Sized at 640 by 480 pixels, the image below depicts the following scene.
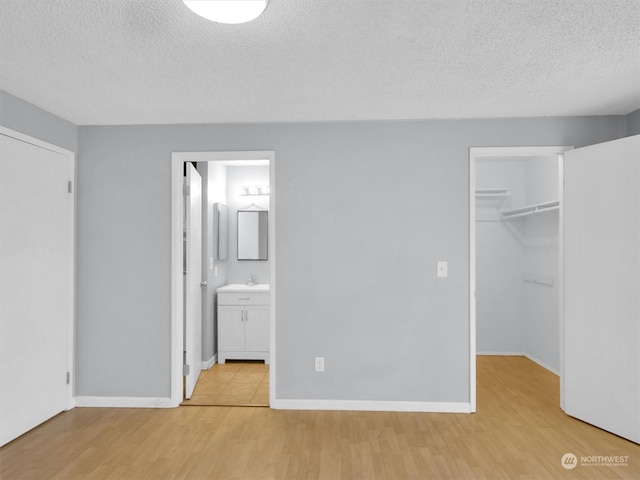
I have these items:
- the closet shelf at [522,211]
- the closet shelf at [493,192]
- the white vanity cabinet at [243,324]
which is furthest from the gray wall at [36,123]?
the closet shelf at [522,211]

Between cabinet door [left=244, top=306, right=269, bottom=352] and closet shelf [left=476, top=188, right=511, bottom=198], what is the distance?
294 cm

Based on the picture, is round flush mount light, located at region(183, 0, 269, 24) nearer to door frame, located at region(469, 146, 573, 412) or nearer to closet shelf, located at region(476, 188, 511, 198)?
door frame, located at region(469, 146, 573, 412)

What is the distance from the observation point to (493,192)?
5.06m

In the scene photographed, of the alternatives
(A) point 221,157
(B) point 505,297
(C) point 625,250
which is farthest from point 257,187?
(C) point 625,250

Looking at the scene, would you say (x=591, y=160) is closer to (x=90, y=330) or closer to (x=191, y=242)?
(x=191, y=242)

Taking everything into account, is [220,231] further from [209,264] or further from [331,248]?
[331,248]

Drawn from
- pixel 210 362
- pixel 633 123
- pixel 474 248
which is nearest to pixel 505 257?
pixel 474 248

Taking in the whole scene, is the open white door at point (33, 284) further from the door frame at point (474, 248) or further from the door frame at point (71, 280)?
the door frame at point (474, 248)

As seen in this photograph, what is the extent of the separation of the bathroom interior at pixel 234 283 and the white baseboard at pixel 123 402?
0.92 feet

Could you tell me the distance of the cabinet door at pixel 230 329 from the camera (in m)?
4.73

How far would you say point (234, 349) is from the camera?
475 centimetres

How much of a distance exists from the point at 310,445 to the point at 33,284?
2329 mm

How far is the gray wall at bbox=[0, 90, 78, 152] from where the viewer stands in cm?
279

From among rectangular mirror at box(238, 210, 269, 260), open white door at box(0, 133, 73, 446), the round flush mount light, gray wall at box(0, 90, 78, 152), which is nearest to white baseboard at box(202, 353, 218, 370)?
rectangular mirror at box(238, 210, 269, 260)
